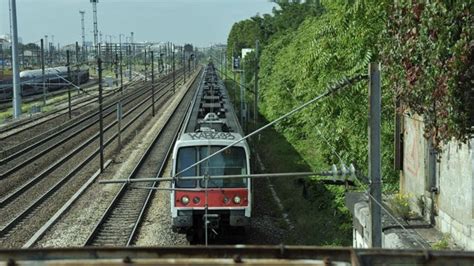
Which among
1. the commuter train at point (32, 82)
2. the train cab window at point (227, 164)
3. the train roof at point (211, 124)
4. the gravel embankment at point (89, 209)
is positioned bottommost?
the gravel embankment at point (89, 209)

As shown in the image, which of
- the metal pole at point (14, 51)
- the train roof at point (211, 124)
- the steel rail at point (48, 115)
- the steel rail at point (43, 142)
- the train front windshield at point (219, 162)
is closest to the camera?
the train front windshield at point (219, 162)

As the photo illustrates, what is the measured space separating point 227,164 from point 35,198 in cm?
760

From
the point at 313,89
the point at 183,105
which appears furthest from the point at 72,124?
the point at 313,89

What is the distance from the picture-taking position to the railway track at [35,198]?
14.4m

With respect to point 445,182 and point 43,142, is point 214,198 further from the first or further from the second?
point 43,142

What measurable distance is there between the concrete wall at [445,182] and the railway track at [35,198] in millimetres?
8332

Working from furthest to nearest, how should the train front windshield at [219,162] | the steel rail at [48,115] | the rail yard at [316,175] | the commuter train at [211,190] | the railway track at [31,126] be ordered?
the steel rail at [48,115]
the railway track at [31,126]
the train front windshield at [219,162]
the commuter train at [211,190]
the rail yard at [316,175]

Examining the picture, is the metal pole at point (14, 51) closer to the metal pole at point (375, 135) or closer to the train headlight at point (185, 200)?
the train headlight at point (185, 200)

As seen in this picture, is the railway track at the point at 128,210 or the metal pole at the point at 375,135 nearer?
the metal pole at the point at 375,135

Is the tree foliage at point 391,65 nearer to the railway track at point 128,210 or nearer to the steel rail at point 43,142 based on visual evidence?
the railway track at point 128,210

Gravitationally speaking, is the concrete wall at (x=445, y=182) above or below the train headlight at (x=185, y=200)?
above

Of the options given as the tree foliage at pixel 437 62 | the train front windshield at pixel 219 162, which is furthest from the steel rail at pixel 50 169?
the tree foliage at pixel 437 62

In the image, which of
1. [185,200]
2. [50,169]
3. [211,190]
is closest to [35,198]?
[50,169]

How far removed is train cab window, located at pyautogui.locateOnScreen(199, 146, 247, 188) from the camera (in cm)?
1238
